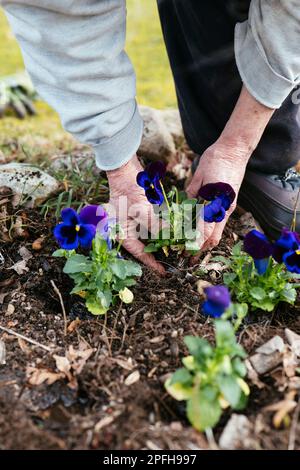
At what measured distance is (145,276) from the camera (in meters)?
1.96

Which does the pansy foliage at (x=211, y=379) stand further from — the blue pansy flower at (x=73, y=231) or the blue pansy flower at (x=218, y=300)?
the blue pansy flower at (x=73, y=231)

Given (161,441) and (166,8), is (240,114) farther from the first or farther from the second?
(161,441)

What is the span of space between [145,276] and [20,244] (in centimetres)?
49

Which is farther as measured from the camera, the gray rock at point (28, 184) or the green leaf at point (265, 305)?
the gray rock at point (28, 184)

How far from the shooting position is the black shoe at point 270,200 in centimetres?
235

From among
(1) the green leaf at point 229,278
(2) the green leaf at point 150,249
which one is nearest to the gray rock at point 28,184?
(2) the green leaf at point 150,249

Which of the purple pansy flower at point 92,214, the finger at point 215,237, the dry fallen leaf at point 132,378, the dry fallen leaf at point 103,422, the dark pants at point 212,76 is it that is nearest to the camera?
the dry fallen leaf at point 103,422

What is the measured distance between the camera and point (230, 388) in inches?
53.3

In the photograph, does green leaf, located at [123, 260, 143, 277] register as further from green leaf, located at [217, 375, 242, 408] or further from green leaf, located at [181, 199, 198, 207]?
green leaf, located at [217, 375, 242, 408]

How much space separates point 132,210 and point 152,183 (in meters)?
0.15

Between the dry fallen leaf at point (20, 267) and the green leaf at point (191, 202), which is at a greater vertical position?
the green leaf at point (191, 202)

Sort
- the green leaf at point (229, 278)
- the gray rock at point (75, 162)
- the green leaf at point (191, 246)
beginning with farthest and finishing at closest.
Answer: the gray rock at point (75, 162) < the green leaf at point (191, 246) < the green leaf at point (229, 278)

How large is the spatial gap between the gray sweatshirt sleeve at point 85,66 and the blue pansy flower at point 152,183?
0.11 m

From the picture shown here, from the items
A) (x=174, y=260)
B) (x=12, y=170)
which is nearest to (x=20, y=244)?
(x=12, y=170)
